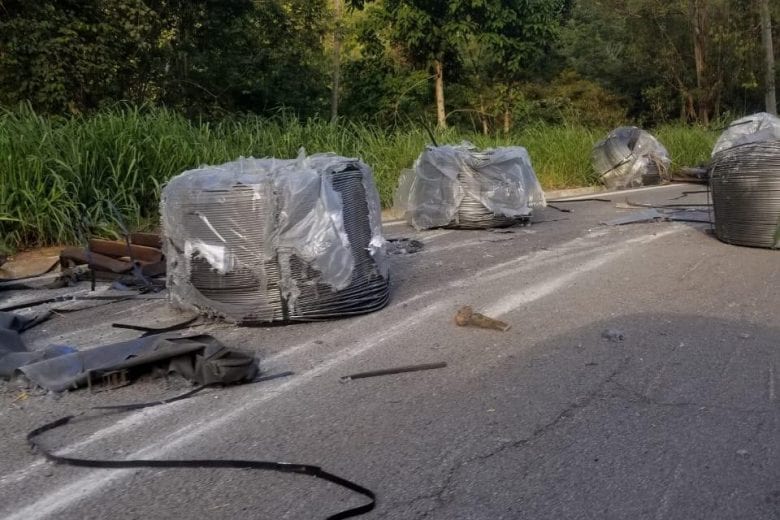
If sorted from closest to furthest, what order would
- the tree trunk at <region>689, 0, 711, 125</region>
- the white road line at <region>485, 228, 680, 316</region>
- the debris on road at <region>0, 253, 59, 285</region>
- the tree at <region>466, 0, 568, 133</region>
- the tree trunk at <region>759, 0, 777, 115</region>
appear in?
the white road line at <region>485, 228, 680, 316</region> < the debris on road at <region>0, 253, 59, 285</region> < the tree at <region>466, 0, 568, 133</region> < the tree trunk at <region>759, 0, 777, 115</region> < the tree trunk at <region>689, 0, 711, 125</region>

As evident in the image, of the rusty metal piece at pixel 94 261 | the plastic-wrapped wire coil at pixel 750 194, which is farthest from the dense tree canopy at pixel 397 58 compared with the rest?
the plastic-wrapped wire coil at pixel 750 194

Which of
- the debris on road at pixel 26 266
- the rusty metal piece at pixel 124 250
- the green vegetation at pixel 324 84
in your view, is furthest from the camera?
the green vegetation at pixel 324 84

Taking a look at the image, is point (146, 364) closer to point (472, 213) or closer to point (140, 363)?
point (140, 363)

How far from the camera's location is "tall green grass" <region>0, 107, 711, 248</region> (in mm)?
8586

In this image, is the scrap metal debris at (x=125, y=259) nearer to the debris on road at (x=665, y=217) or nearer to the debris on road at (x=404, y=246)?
the debris on road at (x=404, y=246)

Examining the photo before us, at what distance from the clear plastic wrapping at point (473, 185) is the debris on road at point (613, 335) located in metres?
4.85

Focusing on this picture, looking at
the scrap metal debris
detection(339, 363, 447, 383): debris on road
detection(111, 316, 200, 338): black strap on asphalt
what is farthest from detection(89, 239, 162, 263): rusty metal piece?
detection(339, 363, 447, 383): debris on road

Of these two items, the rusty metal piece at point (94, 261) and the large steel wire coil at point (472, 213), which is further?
the large steel wire coil at point (472, 213)

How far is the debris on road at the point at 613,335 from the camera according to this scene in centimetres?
527

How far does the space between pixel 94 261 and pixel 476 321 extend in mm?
3767

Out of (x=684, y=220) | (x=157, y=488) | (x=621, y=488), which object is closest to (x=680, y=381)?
(x=621, y=488)

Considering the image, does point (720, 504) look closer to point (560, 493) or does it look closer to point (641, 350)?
point (560, 493)

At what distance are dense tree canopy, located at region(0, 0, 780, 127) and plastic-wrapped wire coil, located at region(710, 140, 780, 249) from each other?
378 inches

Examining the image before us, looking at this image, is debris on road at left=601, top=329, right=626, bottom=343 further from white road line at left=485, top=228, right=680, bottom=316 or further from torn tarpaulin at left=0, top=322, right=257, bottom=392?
torn tarpaulin at left=0, top=322, right=257, bottom=392
